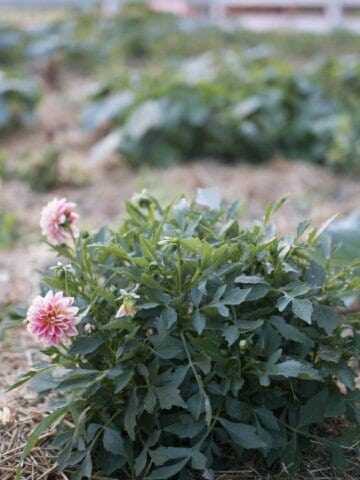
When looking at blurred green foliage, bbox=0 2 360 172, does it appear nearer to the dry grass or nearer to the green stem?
the dry grass

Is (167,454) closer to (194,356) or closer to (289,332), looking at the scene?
(194,356)

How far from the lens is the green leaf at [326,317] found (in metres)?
1.55

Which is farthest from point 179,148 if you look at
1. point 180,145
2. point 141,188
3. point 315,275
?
point 315,275

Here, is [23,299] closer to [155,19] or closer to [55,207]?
[55,207]

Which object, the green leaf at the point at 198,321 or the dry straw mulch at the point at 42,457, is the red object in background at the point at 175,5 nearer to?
the dry straw mulch at the point at 42,457

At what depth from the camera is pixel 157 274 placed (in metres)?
1.62

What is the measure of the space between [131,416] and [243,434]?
22 cm

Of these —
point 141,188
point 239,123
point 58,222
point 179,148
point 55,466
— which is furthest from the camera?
point 179,148

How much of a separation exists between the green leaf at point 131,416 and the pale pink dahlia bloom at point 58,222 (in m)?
0.44

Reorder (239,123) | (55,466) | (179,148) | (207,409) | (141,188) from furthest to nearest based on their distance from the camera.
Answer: (179,148)
(239,123)
(141,188)
(55,466)
(207,409)

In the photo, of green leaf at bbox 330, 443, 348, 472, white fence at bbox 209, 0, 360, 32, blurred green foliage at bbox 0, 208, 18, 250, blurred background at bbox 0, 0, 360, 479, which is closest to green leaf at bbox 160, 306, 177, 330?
green leaf at bbox 330, 443, 348, 472

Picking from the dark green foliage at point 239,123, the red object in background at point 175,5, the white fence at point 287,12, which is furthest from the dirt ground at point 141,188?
the red object in background at point 175,5

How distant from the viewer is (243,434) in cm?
149

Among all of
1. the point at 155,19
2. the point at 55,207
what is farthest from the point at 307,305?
the point at 155,19
